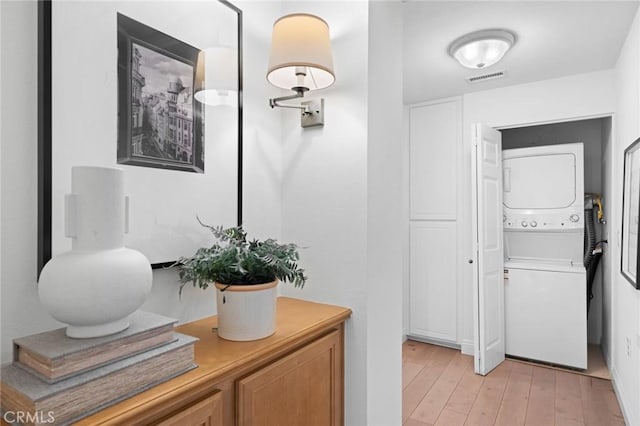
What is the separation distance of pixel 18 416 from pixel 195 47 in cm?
106

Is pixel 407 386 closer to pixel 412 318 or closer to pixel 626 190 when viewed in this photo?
pixel 412 318

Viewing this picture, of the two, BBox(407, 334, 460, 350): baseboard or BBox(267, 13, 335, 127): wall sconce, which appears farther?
BBox(407, 334, 460, 350): baseboard

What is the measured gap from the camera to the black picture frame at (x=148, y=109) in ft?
3.21

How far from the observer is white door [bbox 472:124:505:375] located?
2.86m

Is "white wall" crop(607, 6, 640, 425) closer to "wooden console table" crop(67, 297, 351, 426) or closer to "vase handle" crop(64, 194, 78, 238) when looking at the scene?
"wooden console table" crop(67, 297, 351, 426)

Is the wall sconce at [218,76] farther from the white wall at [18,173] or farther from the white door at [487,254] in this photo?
the white door at [487,254]

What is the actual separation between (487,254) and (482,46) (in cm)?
157

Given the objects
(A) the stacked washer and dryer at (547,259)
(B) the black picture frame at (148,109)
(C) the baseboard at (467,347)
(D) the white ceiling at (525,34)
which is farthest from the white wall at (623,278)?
(B) the black picture frame at (148,109)

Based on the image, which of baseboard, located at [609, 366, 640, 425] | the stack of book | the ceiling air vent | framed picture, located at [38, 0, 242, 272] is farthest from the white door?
the stack of book

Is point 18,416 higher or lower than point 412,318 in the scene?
higher

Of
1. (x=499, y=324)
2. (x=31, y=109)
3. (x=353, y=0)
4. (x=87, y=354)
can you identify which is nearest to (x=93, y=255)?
(x=87, y=354)

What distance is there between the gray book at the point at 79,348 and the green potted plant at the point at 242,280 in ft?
0.74

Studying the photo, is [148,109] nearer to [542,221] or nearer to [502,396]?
[502,396]

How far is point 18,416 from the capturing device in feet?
2.00
